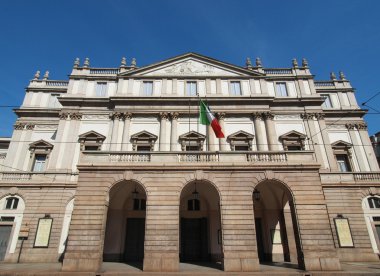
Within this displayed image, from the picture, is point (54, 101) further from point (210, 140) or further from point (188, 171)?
point (188, 171)

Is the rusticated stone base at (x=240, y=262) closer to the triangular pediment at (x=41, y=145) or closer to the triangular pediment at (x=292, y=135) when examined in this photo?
the triangular pediment at (x=292, y=135)

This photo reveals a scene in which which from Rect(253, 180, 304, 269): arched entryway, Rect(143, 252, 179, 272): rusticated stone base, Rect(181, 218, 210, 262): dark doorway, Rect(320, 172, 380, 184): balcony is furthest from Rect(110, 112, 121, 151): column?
Rect(320, 172, 380, 184): balcony

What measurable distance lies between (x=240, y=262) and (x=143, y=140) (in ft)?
44.9

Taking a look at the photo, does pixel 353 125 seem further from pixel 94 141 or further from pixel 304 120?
pixel 94 141

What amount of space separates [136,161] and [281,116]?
1580 cm

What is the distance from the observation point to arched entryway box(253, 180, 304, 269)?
743 inches

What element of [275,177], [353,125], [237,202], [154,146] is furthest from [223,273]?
[353,125]

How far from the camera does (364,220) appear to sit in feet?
70.0

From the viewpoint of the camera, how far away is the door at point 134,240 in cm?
1989

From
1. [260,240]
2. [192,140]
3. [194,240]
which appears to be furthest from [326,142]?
[194,240]

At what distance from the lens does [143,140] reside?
2397 centimetres

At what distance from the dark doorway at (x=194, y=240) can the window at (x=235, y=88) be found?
Answer: 12929 millimetres

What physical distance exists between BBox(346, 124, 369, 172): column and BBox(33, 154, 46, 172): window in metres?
29.2

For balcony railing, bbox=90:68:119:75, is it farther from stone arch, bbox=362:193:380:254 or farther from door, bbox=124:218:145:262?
stone arch, bbox=362:193:380:254
